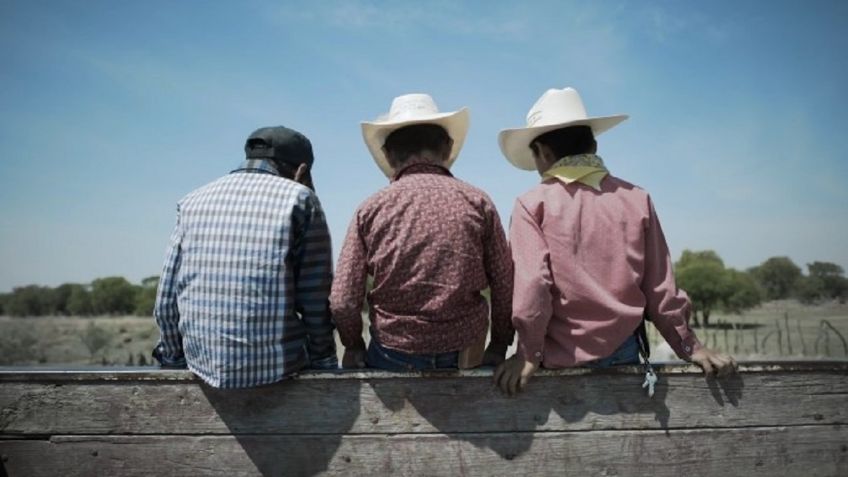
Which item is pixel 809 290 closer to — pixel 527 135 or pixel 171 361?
pixel 527 135

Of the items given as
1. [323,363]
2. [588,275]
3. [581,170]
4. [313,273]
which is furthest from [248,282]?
[581,170]

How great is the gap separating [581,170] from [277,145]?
146cm

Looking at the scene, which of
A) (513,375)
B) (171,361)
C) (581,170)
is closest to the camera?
(513,375)

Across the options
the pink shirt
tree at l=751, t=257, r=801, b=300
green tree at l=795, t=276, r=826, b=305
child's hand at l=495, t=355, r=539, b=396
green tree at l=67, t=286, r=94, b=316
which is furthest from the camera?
green tree at l=67, t=286, r=94, b=316

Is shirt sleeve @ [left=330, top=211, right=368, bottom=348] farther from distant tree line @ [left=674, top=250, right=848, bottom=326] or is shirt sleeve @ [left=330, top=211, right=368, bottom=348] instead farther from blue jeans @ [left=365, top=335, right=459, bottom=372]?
distant tree line @ [left=674, top=250, right=848, bottom=326]

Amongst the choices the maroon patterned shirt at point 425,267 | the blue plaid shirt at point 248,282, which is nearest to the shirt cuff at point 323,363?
the blue plaid shirt at point 248,282

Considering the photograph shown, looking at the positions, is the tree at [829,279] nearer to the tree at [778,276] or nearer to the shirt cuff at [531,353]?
the tree at [778,276]

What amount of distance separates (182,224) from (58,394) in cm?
86

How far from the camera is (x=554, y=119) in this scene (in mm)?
2686

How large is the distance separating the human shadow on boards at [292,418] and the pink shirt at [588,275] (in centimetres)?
79

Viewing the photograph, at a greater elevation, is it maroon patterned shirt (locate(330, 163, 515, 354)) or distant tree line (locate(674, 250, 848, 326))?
maroon patterned shirt (locate(330, 163, 515, 354))

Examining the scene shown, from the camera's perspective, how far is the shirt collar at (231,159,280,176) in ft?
8.51

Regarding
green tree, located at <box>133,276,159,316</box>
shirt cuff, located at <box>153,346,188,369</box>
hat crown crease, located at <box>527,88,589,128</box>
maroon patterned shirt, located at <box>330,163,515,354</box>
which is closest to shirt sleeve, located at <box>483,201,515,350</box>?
maroon patterned shirt, located at <box>330,163,515,354</box>

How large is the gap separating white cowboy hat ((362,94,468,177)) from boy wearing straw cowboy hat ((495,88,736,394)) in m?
0.58
